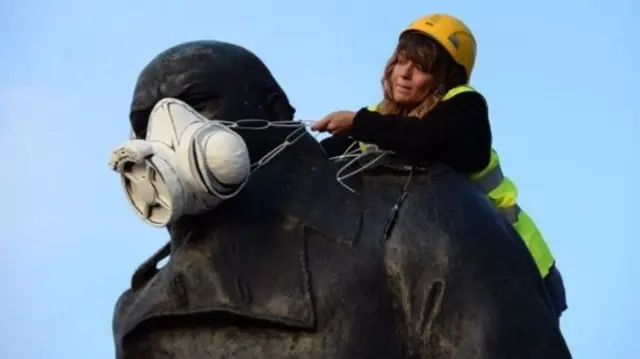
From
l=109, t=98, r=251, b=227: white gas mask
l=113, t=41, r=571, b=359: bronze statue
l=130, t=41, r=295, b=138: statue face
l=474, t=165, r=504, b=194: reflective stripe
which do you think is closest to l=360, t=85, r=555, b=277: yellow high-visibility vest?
l=474, t=165, r=504, b=194: reflective stripe

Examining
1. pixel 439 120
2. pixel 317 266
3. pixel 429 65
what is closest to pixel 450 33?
pixel 429 65

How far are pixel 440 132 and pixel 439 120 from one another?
37mm

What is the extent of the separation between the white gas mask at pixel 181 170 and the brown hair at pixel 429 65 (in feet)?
2.08

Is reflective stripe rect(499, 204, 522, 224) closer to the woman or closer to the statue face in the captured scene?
the woman

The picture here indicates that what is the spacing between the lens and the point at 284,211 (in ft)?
15.5

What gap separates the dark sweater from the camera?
186 inches

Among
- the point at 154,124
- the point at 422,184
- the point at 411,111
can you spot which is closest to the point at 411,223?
the point at 422,184

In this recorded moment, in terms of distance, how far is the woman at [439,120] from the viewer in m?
4.75

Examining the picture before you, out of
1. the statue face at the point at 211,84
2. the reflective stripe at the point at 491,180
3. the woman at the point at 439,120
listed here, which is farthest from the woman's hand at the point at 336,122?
the reflective stripe at the point at 491,180

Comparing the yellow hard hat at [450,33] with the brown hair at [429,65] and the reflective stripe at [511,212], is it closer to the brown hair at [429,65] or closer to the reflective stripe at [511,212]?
the brown hair at [429,65]

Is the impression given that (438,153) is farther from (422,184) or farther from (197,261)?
(197,261)

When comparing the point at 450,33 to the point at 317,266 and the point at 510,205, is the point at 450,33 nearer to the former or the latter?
the point at 510,205

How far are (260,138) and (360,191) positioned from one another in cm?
34

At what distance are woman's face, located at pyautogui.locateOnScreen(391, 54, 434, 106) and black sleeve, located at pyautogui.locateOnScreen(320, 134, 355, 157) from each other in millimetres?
257
